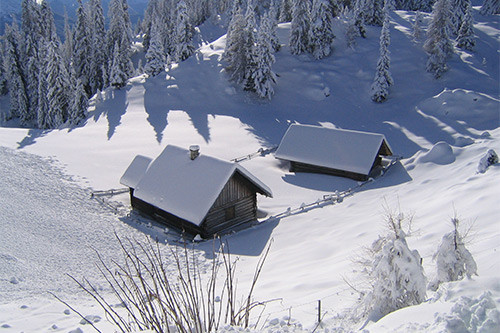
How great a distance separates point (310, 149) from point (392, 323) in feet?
83.3

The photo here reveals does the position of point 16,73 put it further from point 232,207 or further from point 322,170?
point 232,207

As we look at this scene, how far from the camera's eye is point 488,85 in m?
47.0

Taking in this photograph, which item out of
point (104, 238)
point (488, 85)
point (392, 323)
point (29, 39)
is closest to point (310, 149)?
point (104, 238)

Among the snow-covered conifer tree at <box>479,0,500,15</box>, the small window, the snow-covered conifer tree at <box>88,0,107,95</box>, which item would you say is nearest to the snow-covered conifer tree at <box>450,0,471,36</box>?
the snow-covered conifer tree at <box>479,0,500,15</box>

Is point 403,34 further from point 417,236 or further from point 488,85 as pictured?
point 417,236

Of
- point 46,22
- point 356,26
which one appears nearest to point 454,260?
point 356,26

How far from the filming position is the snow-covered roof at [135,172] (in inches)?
964

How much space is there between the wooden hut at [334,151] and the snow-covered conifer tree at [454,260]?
20.3 m

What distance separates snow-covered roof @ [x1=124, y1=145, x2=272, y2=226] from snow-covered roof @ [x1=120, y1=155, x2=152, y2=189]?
3.10ft

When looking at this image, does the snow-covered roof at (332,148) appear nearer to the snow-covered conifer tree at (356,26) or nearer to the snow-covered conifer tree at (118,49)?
the snow-covered conifer tree at (118,49)

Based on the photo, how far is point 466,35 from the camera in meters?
52.4

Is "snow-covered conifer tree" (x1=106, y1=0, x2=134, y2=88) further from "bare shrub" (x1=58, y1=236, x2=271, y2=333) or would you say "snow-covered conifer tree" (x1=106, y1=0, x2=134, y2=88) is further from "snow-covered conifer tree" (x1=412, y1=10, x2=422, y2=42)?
"snow-covered conifer tree" (x1=412, y1=10, x2=422, y2=42)

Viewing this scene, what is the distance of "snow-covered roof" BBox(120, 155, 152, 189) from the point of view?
24484mm

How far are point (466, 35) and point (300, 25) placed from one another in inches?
837
